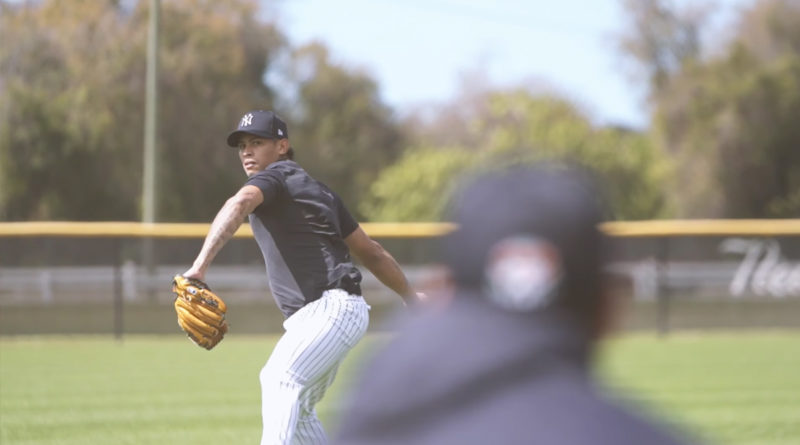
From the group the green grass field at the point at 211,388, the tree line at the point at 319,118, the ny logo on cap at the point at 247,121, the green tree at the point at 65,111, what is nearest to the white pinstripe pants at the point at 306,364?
the green grass field at the point at 211,388

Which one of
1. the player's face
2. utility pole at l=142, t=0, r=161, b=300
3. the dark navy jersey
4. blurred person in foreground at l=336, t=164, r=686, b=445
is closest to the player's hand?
the dark navy jersey

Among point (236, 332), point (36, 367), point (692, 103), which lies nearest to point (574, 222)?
point (36, 367)

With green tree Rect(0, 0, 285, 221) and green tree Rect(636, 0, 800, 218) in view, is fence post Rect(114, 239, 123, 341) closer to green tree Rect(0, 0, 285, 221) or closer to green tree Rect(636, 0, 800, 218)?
green tree Rect(0, 0, 285, 221)

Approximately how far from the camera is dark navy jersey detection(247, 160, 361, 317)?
17.3ft

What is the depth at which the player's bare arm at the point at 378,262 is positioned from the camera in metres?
5.60

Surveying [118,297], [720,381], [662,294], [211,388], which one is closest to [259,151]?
[211,388]

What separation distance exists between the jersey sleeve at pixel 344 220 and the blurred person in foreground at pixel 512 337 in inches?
146

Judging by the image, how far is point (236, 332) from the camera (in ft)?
64.9

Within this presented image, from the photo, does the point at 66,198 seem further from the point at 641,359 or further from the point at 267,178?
the point at 267,178

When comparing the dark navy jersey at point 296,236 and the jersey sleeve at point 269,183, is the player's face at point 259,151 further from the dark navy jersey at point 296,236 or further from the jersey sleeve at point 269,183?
the jersey sleeve at point 269,183

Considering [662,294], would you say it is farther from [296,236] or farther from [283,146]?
[296,236]

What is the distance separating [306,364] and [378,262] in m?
0.72

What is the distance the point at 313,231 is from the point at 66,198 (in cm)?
3497

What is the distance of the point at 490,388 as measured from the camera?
1.73 metres
